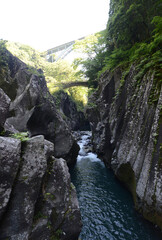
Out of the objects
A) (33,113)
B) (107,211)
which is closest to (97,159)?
(107,211)

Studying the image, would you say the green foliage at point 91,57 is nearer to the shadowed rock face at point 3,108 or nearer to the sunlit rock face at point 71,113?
the sunlit rock face at point 71,113

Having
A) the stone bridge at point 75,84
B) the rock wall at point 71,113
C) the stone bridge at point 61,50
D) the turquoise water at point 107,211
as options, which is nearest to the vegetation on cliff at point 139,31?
the turquoise water at point 107,211

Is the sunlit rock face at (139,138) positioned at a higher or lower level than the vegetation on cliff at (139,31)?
lower

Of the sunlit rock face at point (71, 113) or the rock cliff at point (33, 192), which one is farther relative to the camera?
the sunlit rock face at point (71, 113)

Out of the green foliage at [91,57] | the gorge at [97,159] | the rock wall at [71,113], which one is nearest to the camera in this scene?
the gorge at [97,159]

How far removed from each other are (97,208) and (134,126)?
6.35 meters

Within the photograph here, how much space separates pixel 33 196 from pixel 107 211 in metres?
6.03

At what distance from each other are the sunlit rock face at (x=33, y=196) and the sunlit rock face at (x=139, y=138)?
3986mm

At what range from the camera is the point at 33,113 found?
14164 mm

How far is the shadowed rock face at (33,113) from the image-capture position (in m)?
14.0

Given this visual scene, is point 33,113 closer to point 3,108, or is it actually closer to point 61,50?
point 3,108

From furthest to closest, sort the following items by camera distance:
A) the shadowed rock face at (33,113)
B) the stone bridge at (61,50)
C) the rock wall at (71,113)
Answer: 1. the stone bridge at (61,50)
2. the rock wall at (71,113)
3. the shadowed rock face at (33,113)

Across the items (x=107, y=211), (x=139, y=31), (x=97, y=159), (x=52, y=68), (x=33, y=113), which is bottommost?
(x=97, y=159)

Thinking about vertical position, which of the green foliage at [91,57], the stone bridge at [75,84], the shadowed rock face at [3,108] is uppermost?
the green foliage at [91,57]
